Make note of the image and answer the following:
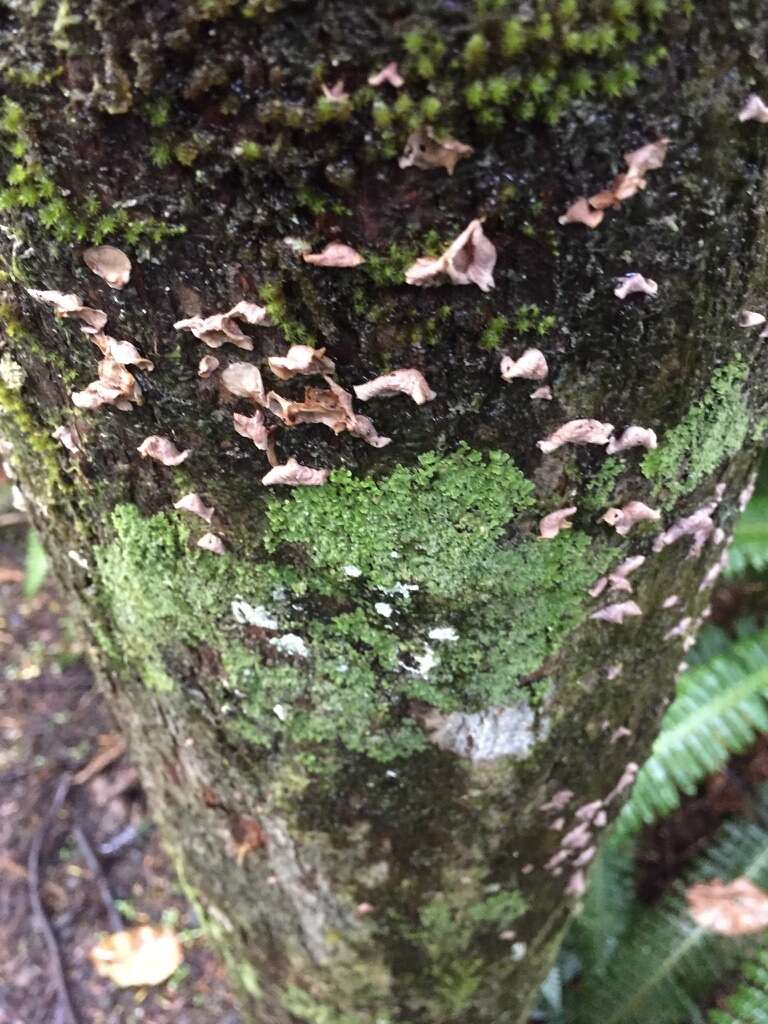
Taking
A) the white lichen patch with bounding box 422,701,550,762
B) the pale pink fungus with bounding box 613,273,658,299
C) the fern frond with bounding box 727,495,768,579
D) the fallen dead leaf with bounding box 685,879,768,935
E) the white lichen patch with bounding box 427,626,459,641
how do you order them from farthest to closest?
the fern frond with bounding box 727,495,768,579 < the fallen dead leaf with bounding box 685,879,768,935 < the white lichen patch with bounding box 422,701,550,762 < the white lichen patch with bounding box 427,626,459,641 < the pale pink fungus with bounding box 613,273,658,299

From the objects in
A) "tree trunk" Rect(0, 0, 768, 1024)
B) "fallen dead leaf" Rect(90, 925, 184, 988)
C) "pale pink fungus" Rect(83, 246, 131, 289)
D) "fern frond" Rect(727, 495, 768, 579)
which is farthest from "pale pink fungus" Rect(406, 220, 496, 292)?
"fallen dead leaf" Rect(90, 925, 184, 988)

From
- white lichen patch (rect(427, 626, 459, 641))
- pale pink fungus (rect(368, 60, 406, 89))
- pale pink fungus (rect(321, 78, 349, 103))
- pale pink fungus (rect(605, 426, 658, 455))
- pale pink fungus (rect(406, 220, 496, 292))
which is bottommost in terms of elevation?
white lichen patch (rect(427, 626, 459, 641))

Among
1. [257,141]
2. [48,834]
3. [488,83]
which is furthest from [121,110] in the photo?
[48,834]

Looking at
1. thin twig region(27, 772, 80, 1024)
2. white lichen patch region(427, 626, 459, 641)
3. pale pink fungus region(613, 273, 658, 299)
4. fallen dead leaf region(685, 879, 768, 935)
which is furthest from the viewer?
thin twig region(27, 772, 80, 1024)

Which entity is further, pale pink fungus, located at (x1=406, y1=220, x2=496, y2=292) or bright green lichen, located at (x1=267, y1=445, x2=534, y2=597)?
bright green lichen, located at (x1=267, y1=445, x2=534, y2=597)

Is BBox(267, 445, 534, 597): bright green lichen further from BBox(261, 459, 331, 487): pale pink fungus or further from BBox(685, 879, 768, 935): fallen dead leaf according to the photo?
BBox(685, 879, 768, 935): fallen dead leaf

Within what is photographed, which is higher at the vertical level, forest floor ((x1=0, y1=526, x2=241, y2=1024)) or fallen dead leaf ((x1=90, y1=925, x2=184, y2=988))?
fallen dead leaf ((x1=90, y1=925, x2=184, y2=988))
